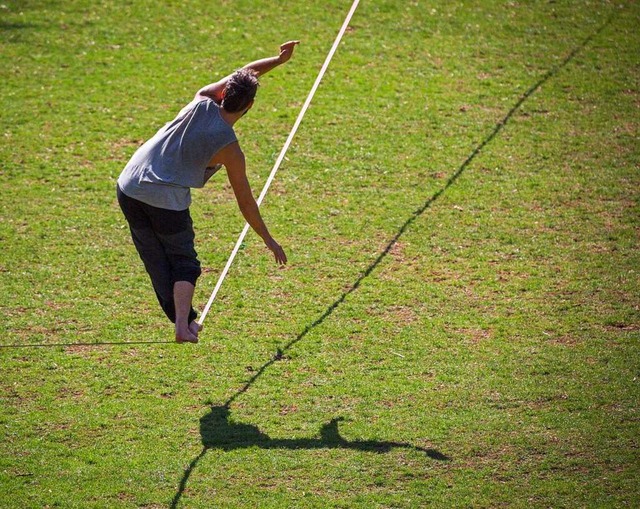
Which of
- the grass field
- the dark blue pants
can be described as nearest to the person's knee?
the dark blue pants

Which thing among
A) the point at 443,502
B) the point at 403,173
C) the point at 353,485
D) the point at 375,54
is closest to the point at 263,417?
the point at 353,485

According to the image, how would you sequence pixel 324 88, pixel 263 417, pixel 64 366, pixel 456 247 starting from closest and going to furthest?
1. pixel 263 417
2. pixel 64 366
3. pixel 456 247
4. pixel 324 88

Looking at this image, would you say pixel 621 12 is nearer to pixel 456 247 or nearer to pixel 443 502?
pixel 456 247

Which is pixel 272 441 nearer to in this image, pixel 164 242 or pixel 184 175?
pixel 164 242

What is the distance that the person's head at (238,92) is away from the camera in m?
5.56

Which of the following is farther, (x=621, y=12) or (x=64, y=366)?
(x=621, y=12)

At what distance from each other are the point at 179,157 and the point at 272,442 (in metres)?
1.99

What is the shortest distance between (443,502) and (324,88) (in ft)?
22.2

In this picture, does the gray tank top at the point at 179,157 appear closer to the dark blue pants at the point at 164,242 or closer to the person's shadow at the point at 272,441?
the dark blue pants at the point at 164,242

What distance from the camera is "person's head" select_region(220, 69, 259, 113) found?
219 inches

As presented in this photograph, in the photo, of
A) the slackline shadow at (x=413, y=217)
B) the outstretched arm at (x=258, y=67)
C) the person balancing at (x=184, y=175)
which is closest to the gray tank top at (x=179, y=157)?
the person balancing at (x=184, y=175)

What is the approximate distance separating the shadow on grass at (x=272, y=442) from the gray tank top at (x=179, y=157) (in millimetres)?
1581

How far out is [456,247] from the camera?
332 inches

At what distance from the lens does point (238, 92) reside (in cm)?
555
